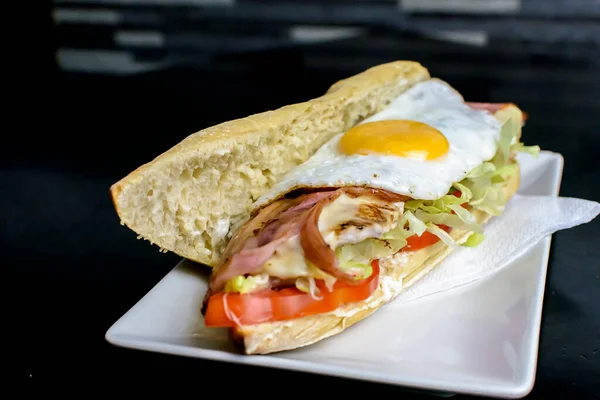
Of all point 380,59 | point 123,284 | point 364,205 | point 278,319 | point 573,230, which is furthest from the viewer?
point 380,59

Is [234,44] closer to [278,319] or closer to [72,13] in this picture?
[72,13]

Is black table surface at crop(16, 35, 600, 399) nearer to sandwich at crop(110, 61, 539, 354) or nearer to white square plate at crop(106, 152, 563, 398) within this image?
white square plate at crop(106, 152, 563, 398)

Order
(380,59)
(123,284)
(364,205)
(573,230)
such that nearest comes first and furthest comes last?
1. (364,205)
2. (123,284)
3. (573,230)
4. (380,59)

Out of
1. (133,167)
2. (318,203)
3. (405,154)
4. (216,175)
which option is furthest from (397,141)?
(133,167)

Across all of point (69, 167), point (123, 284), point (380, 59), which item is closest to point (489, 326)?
point (123, 284)

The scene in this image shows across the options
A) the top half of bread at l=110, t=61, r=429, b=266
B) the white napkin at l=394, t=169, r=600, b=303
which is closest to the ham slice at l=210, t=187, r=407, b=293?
the top half of bread at l=110, t=61, r=429, b=266

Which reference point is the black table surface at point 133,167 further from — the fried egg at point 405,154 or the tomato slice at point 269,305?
the fried egg at point 405,154

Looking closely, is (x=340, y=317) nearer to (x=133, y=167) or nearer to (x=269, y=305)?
(x=269, y=305)
